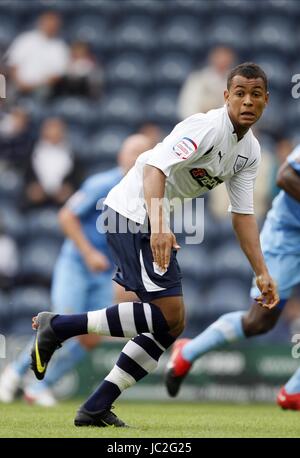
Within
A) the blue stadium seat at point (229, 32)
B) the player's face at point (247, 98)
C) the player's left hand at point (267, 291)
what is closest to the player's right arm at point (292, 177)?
the player's left hand at point (267, 291)

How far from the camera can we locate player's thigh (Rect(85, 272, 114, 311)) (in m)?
8.35

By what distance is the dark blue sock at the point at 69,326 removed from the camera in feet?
16.2

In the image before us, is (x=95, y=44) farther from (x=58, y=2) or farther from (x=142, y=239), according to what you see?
(x=142, y=239)

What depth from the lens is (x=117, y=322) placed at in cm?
489

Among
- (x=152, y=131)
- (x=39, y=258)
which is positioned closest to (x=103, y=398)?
(x=39, y=258)

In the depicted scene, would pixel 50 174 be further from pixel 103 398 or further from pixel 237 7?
pixel 103 398

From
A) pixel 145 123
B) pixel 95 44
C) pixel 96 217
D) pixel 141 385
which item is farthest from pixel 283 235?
pixel 95 44

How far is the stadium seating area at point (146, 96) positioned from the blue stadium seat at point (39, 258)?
0.4 inches

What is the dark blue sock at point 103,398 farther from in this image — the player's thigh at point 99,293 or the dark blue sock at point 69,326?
the player's thigh at point 99,293

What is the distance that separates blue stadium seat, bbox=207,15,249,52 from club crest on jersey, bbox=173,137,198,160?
7.61m

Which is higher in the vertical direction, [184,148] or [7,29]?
[7,29]

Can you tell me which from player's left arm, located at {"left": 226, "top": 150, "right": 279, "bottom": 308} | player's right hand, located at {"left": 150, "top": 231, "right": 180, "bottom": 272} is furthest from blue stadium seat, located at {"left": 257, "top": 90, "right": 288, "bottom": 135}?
player's right hand, located at {"left": 150, "top": 231, "right": 180, "bottom": 272}

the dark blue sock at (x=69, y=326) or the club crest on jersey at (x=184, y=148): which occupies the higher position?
the club crest on jersey at (x=184, y=148)

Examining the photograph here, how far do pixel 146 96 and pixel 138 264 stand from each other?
7.38m
